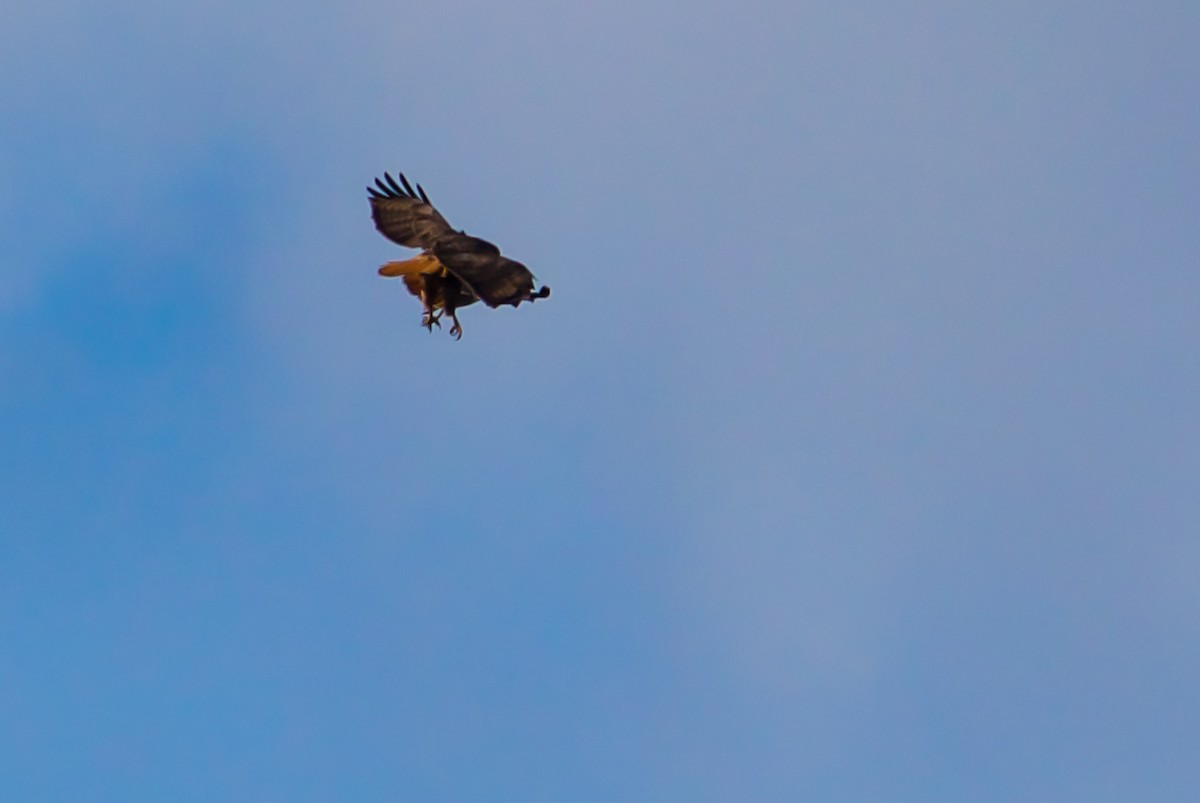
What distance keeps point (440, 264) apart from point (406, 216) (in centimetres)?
432

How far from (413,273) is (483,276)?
2666mm

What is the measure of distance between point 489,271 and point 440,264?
5.79ft

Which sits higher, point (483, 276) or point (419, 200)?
point (419, 200)

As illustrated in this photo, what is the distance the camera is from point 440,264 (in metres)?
34.4

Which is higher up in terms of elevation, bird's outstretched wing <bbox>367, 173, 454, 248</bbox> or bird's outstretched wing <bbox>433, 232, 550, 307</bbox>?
bird's outstretched wing <bbox>367, 173, 454, 248</bbox>

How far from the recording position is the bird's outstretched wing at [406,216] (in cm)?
3697

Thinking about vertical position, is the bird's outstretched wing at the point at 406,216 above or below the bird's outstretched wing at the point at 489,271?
above

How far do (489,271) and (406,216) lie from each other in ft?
19.3

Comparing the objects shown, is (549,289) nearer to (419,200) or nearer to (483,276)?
(483,276)

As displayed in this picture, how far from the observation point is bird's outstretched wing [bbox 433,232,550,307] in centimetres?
3316

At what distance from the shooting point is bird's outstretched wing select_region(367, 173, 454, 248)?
3697 cm

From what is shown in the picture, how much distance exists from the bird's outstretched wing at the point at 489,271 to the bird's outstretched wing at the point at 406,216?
9.39 ft

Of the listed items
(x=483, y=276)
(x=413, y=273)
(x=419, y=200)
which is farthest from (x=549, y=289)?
(x=419, y=200)

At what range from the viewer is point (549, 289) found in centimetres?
3338
